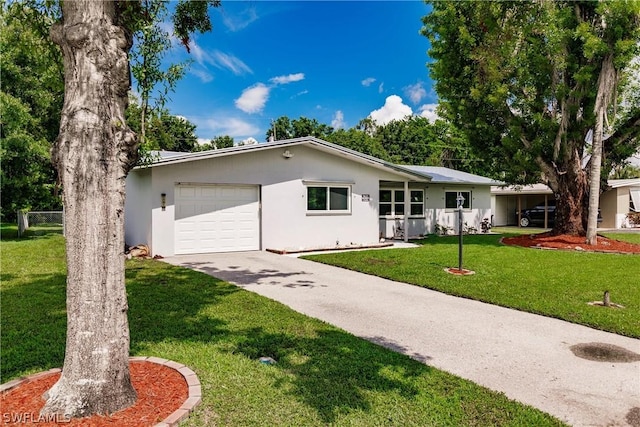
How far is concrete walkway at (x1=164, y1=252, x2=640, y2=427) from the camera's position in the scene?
3457mm

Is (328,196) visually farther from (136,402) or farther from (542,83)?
(136,402)

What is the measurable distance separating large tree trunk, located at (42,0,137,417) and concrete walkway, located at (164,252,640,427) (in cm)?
294

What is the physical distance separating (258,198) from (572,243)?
1032 centimetres

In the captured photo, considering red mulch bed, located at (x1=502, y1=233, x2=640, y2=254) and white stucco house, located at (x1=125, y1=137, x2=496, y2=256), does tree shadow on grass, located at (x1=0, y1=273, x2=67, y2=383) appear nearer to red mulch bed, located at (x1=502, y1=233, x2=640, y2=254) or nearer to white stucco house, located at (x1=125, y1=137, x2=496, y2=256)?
white stucco house, located at (x1=125, y1=137, x2=496, y2=256)

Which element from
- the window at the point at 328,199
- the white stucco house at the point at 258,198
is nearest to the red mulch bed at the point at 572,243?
the white stucco house at the point at 258,198

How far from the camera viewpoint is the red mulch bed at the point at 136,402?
2844mm

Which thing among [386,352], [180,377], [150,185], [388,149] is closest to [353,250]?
[150,185]

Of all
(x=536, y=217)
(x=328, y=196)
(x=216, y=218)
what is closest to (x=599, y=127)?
(x=328, y=196)

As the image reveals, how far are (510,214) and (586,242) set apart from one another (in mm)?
15943

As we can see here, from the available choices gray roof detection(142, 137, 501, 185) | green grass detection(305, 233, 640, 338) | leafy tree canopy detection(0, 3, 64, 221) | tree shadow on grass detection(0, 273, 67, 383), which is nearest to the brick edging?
tree shadow on grass detection(0, 273, 67, 383)

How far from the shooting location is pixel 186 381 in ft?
11.4

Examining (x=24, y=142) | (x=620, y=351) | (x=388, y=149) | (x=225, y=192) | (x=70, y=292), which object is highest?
(x=388, y=149)

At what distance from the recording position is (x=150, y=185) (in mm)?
11406

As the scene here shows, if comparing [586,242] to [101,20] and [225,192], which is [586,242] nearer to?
[225,192]
